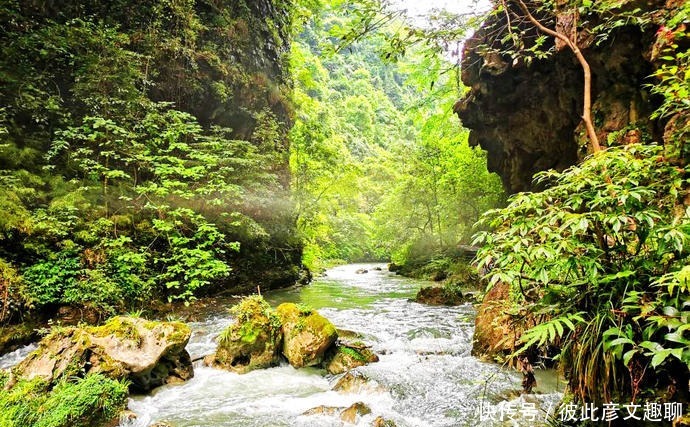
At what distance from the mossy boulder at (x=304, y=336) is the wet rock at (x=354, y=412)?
166cm

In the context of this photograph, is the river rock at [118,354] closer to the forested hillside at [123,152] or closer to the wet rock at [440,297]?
the forested hillside at [123,152]

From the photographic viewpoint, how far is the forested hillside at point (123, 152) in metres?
7.52

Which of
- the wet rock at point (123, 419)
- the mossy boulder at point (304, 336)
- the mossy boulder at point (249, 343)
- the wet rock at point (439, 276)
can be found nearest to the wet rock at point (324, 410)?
the mossy boulder at point (304, 336)

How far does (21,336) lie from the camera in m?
6.36

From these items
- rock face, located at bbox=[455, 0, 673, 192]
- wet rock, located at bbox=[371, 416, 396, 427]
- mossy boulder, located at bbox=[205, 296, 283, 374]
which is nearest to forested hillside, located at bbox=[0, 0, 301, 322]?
mossy boulder, located at bbox=[205, 296, 283, 374]

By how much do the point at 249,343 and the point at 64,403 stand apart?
2758mm

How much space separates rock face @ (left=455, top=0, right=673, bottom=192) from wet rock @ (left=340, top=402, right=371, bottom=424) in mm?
5631

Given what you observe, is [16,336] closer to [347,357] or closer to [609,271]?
[347,357]

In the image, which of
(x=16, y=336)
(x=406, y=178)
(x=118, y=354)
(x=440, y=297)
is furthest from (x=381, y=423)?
(x=406, y=178)

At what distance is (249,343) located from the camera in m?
A: 6.26

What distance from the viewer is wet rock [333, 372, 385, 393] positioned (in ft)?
17.1

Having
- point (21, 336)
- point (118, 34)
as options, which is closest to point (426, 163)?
point (118, 34)

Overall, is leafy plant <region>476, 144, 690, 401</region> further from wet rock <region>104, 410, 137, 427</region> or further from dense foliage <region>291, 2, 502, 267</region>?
dense foliage <region>291, 2, 502, 267</region>

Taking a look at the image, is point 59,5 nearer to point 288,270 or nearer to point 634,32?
point 288,270
